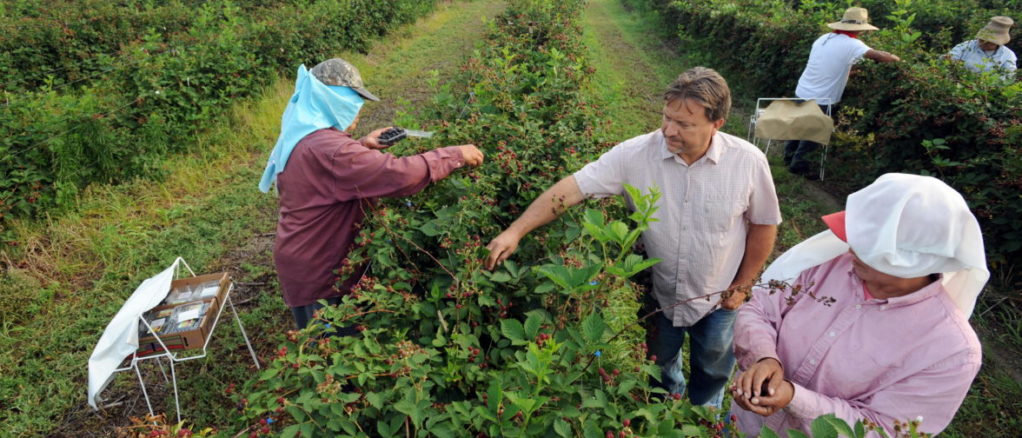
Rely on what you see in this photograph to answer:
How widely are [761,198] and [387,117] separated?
699 centimetres

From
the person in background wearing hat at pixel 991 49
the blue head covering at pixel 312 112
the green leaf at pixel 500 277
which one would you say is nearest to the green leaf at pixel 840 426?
the green leaf at pixel 500 277

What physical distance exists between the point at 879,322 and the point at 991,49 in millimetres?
6402

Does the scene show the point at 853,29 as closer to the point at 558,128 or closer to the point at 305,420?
the point at 558,128

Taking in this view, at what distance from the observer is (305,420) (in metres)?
1.44

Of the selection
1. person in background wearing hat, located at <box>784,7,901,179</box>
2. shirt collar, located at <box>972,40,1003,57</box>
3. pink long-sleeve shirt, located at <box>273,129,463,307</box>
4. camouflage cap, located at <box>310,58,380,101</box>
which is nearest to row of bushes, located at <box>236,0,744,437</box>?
pink long-sleeve shirt, located at <box>273,129,463,307</box>

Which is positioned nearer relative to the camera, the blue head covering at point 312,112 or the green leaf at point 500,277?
the green leaf at point 500,277

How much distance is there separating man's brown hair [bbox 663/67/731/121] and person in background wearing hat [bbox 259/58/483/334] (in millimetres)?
944

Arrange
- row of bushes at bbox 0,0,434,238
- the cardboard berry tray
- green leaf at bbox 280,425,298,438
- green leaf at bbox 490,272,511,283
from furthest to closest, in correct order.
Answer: row of bushes at bbox 0,0,434,238 → the cardboard berry tray → green leaf at bbox 490,272,511,283 → green leaf at bbox 280,425,298,438

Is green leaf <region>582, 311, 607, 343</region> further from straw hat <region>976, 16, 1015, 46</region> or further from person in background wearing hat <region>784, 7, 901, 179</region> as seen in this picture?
straw hat <region>976, 16, 1015, 46</region>

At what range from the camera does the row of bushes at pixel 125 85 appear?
17.1ft

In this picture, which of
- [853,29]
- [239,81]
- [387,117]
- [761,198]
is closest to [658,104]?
[853,29]

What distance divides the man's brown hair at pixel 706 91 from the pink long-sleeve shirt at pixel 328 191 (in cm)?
100

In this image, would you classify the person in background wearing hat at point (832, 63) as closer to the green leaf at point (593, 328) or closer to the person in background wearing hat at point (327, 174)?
the person in background wearing hat at point (327, 174)

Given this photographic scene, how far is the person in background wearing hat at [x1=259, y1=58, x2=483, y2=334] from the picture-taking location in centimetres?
242
